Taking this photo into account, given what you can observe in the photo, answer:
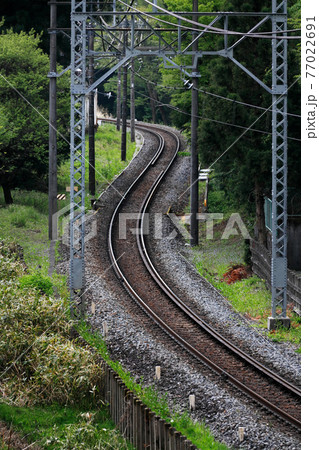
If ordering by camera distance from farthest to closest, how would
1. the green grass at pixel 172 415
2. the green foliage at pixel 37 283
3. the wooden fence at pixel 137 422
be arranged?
the green foliage at pixel 37 283, the green grass at pixel 172 415, the wooden fence at pixel 137 422

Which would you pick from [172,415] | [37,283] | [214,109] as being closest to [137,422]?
[172,415]

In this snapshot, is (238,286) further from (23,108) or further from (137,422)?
(23,108)

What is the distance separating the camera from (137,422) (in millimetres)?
11242

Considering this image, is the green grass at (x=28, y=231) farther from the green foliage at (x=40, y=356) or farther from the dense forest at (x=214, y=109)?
the green foliage at (x=40, y=356)

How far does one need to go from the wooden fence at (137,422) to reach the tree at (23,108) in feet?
64.7

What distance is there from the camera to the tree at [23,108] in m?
31.7

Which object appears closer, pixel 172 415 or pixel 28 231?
pixel 172 415

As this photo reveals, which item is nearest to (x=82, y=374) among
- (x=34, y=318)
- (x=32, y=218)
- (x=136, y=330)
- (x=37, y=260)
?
(x=34, y=318)

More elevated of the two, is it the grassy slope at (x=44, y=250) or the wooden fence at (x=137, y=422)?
the wooden fence at (x=137, y=422)

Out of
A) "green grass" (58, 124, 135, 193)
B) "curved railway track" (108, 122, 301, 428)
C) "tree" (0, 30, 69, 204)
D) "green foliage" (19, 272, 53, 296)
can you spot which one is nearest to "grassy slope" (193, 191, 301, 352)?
"curved railway track" (108, 122, 301, 428)

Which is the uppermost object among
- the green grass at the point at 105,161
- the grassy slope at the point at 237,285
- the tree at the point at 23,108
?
the tree at the point at 23,108

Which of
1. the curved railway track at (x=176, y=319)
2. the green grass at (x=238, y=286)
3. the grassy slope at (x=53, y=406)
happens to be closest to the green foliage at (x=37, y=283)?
the grassy slope at (x=53, y=406)

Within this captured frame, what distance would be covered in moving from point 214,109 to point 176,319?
30.9ft

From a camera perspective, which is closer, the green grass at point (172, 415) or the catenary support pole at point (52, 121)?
the green grass at point (172, 415)
